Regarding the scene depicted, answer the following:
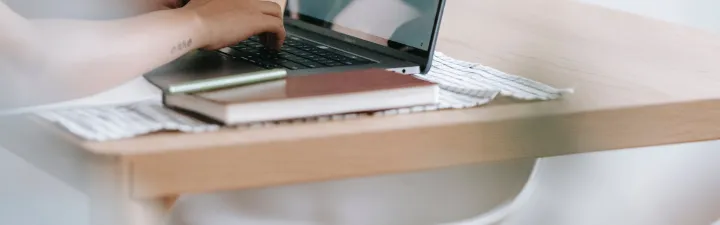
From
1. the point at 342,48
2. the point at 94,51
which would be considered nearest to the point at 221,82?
the point at 94,51

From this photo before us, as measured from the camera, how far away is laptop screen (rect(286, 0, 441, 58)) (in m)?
0.90

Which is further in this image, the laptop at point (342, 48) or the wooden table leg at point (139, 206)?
the laptop at point (342, 48)

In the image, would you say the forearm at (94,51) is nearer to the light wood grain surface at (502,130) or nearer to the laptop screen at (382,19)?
the light wood grain surface at (502,130)

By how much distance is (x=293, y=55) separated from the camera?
3.01 ft

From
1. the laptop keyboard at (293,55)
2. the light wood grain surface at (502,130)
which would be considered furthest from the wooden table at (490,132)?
the laptop keyboard at (293,55)

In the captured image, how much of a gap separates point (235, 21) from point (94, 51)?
210 millimetres

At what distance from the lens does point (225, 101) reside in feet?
1.97

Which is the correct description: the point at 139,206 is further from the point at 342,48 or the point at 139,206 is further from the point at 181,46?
the point at 342,48

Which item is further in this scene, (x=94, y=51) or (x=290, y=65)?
(x=290, y=65)

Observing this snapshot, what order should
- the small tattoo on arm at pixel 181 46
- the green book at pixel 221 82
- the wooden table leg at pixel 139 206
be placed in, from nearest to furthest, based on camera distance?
the wooden table leg at pixel 139 206 → the green book at pixel 221 82 → the small tattoo on arm at pixel 181 46

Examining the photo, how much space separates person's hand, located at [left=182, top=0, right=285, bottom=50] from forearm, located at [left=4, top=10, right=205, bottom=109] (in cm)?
3

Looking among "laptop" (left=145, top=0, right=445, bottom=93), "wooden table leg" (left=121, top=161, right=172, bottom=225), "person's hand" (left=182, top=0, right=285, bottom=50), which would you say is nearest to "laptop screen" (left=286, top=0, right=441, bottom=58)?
"laptop" (left=145, top=0, right=445, bottom=93)

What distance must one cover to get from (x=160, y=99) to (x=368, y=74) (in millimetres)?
157

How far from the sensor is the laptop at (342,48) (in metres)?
0.83
